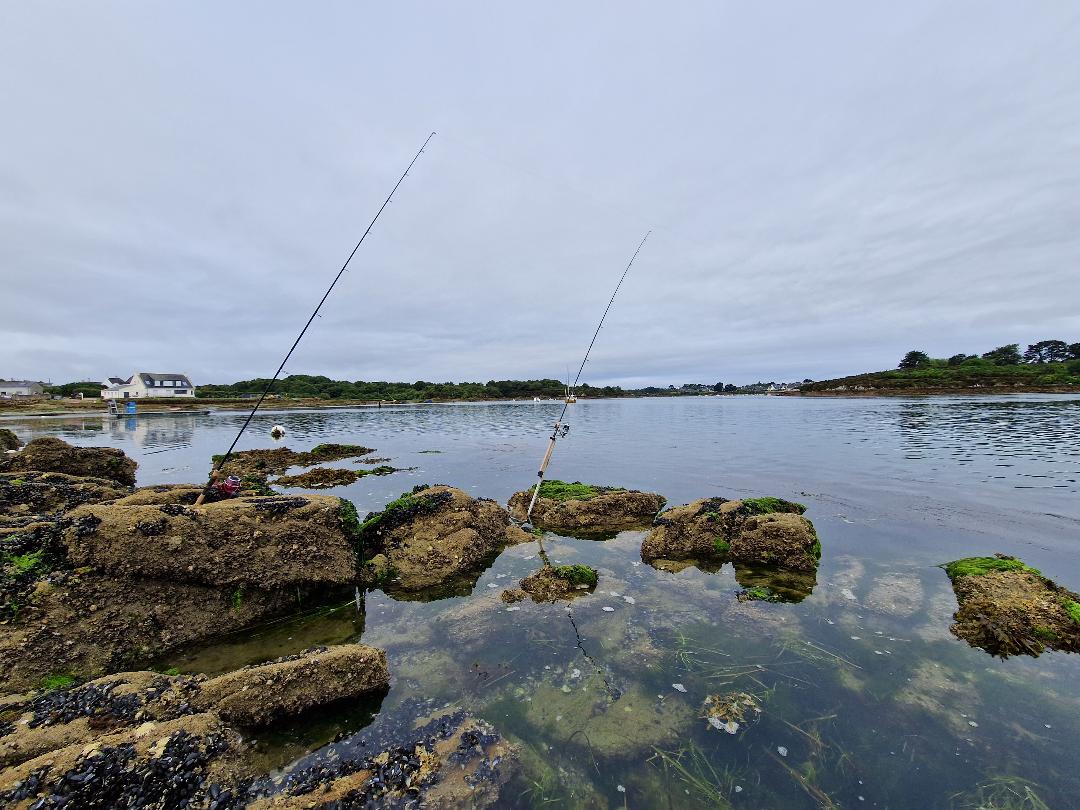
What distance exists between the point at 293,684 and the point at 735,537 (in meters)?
10.0

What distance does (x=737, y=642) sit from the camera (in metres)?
7.14

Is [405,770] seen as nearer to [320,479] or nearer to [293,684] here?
Answer: [293,684]

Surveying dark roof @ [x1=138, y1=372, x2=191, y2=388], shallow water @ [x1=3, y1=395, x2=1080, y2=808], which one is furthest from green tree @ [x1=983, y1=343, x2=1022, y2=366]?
dark roof @ [x1=138, y1=372, x2=191, y2=388]

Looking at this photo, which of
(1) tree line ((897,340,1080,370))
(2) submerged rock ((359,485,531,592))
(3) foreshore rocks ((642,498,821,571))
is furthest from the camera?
(1) tree line ((897,340,1080,370))

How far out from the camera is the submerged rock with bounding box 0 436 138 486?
43.4 feet

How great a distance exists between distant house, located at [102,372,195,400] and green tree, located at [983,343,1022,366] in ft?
774

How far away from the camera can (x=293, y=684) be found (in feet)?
17.2

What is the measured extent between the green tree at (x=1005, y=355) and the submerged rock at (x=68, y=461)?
196531mm

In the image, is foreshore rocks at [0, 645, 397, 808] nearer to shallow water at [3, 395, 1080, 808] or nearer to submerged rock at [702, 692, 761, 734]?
shallow water at [3, 395, 1080, 808]

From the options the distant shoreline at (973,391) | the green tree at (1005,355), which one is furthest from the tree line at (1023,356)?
the distant shoreline at (973,391)

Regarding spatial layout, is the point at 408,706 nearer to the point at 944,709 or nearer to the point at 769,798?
the point at 769,798

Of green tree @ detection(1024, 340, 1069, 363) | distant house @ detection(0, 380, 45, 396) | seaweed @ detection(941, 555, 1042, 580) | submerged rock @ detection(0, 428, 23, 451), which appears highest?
green tree @ detection(1024, 340, 1069, 363)

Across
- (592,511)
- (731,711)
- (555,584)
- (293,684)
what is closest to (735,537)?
(592,511)

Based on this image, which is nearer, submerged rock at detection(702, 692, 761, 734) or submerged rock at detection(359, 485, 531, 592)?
submerged rock at detection(702, 692, 761, 734)
